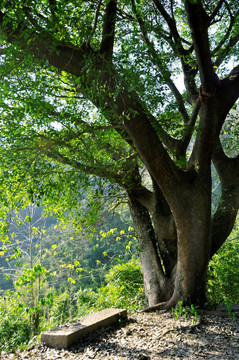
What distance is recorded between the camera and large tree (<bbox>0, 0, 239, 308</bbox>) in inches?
121

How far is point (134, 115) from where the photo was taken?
10.2ft

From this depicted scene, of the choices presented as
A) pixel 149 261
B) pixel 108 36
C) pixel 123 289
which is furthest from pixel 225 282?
pixel 108 36

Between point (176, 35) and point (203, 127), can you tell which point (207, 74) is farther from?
point (176, 35)

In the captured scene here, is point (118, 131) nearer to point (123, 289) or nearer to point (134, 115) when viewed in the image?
point (134, 115)

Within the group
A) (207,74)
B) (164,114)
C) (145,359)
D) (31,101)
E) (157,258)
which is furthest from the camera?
(157,258)

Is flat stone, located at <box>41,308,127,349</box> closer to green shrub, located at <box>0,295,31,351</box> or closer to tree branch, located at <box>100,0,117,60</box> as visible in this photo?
tree branch, located at <box>100,0,117,60</box>

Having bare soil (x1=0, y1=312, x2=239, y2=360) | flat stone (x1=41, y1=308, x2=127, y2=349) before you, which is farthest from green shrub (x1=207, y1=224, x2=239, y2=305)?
flat stone (x1=41, y1=308, x2=127, y2=349)

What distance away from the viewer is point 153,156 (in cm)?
378

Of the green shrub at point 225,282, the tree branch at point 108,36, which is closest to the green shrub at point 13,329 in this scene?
the green shrub at point 225,282

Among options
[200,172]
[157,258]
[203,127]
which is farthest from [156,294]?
[203,127]

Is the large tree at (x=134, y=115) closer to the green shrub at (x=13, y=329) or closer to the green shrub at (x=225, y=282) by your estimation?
the green shrub at (x=225, y=282)

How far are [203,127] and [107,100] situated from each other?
1.49m

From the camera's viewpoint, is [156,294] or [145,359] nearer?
[145,359]

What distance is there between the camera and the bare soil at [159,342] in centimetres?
258
